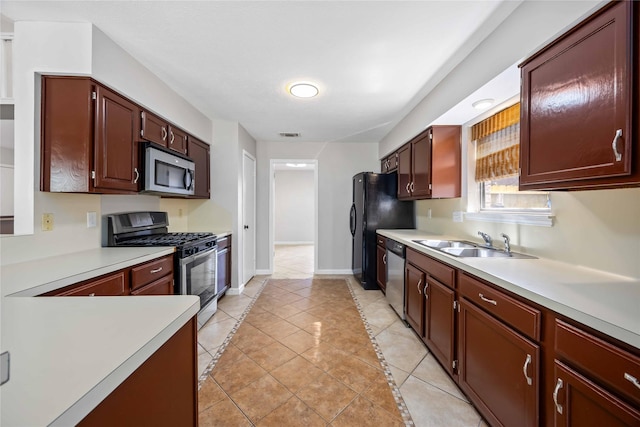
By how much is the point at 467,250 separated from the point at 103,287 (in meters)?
2.63

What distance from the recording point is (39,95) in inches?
68.1

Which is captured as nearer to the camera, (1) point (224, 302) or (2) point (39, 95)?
(2) point (39, 95)

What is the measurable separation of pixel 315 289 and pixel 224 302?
1.28 meters

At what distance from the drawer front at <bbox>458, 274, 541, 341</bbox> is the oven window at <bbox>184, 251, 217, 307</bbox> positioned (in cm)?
229

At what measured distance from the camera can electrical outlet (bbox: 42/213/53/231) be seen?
5.81ft

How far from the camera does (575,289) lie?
110 centimetres

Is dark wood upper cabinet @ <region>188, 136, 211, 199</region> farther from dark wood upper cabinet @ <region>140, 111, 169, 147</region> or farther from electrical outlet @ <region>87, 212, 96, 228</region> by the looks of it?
electrical outlet @ <region>87, 212, 96, 228</region>

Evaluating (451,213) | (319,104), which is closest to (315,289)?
(451,213)

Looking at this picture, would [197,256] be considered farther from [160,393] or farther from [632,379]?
[632,379]

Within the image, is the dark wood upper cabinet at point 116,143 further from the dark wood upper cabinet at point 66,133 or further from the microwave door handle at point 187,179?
the microwave door handle at point 187,179

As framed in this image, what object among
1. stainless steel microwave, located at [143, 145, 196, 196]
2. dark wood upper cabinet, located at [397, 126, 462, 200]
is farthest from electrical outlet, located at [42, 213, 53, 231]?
dark wood upper cabinet, located at [397, 126, 462, 200]

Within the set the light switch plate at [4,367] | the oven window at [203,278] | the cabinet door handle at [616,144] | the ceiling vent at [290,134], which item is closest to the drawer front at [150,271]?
the oven window at [203,278]

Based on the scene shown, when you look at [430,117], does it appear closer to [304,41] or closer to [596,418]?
[304,41]

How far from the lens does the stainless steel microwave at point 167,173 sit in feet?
7.47
